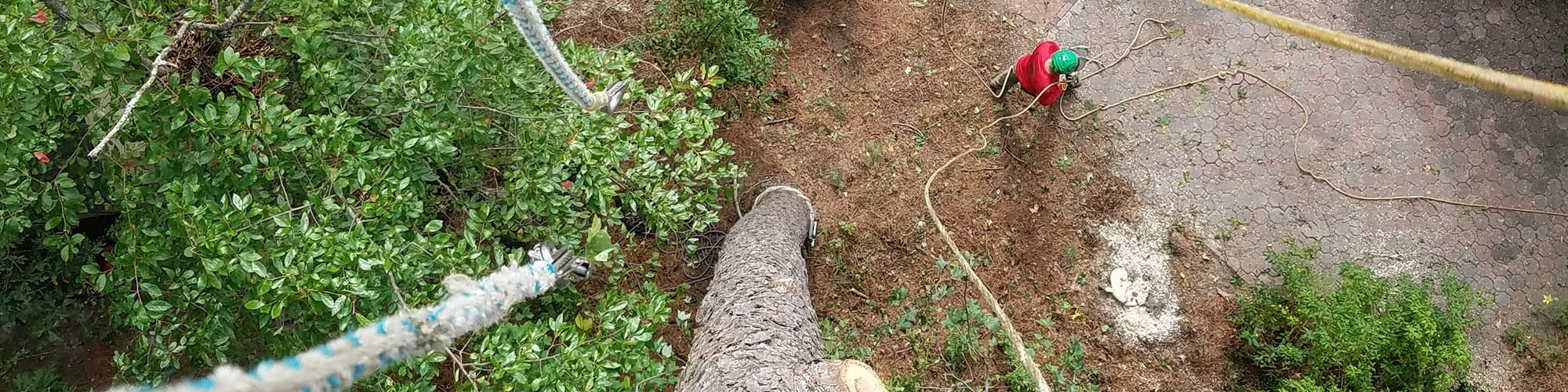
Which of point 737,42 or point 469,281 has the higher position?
point 469,281

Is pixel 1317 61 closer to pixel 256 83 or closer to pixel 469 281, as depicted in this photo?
pixel 469 281

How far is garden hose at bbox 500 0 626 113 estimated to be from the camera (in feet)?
5.50

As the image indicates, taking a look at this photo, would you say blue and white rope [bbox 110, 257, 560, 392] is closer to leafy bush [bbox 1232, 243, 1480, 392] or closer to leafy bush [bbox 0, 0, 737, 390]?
leafy bush [bbox 0, 0, 737, 390]

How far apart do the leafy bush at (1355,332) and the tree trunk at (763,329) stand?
→ 259cm

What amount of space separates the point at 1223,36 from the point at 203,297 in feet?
16.7

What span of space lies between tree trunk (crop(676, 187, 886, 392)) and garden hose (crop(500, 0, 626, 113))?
1004 mm

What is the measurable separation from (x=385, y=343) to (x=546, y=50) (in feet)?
2.54

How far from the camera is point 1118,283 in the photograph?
14.2 feet

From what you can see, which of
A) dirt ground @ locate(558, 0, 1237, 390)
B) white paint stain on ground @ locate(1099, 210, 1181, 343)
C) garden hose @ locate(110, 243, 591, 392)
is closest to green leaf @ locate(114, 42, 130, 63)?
garden hose @ locate(110, 243, 591, 392)

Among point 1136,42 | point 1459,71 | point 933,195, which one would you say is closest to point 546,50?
point 1459,71

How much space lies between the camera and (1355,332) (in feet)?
12.3

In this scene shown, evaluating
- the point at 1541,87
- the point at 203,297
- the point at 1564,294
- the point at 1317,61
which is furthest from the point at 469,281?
the point at 1564,294

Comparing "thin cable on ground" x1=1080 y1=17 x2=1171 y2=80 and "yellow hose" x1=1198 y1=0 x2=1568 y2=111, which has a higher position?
"yellow hose" x1=1198 y1=0 x2=1568 y2=111

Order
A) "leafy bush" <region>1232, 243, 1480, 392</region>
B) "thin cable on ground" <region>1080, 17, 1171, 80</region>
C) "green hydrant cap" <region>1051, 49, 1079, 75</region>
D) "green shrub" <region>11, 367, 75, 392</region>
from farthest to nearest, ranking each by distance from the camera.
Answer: "thin cable on ground" <region>1080, 17, 1171, 80</region>
"green hydrant cap" <region>1051, 49, 1079, 75</region>
"leafy bush" <region>1232, 243, 1480, 392</region>
"green shrub" <region>11, 367, 75, 392</region>
